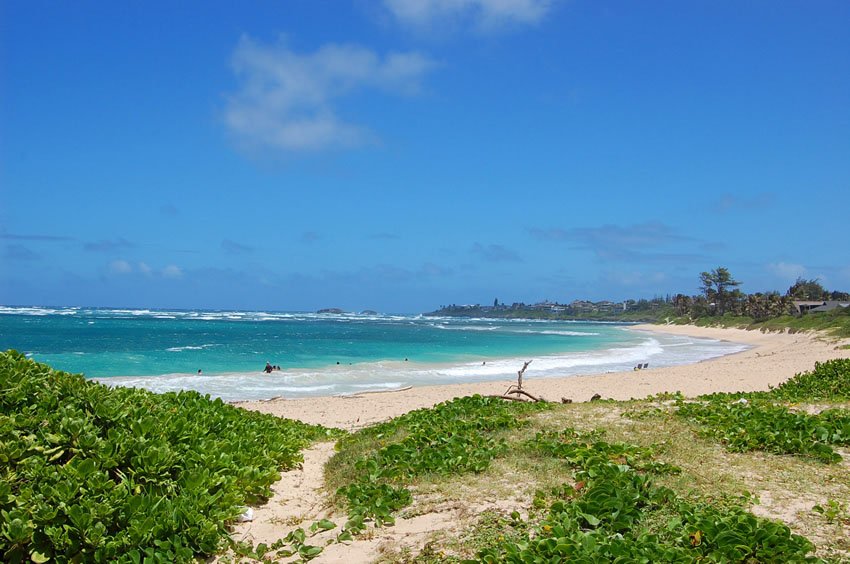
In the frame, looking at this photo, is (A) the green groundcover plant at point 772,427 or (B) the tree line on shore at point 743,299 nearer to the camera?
(A) the green groundcover plant at point 772,427

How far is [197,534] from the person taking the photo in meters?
4.47

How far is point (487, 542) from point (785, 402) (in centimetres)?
831

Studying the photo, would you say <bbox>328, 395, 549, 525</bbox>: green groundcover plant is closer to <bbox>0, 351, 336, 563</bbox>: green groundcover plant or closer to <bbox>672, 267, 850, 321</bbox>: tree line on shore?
<bbox>0, 351, 336, 563</bbox>: green groundcover plant

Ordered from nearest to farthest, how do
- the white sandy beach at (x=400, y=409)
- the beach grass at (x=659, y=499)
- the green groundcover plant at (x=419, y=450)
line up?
1. the beach grass at (x=659, y=499)
2. the white sandy beach at (x=400, y=409)
3. the green groundcover plant at (x=419, y=450)

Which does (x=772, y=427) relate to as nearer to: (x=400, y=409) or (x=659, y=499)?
(x=659, y=499)

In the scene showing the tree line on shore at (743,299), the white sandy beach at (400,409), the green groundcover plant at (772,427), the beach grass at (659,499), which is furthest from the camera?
the tree line on shore at (743,299)

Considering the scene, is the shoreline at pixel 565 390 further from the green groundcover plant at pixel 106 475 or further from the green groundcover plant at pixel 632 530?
the green groundcover plant at pixel 632 530

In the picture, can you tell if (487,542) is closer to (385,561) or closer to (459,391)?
(385,561)

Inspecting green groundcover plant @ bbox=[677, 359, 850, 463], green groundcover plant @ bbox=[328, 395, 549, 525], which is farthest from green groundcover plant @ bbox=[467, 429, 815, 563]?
green groundcover plant @ bbox=[677, 359, 850, 463]

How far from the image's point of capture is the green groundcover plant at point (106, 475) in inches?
161

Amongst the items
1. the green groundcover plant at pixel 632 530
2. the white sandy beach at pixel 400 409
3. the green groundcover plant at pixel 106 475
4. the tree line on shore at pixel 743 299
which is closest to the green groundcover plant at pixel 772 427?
the green groundcover plant at pixel 632 530

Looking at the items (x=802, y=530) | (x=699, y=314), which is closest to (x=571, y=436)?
(x=802, y=530)

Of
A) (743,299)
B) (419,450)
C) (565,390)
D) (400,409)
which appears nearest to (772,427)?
(419,450)

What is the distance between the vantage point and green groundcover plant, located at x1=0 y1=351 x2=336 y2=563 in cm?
409
